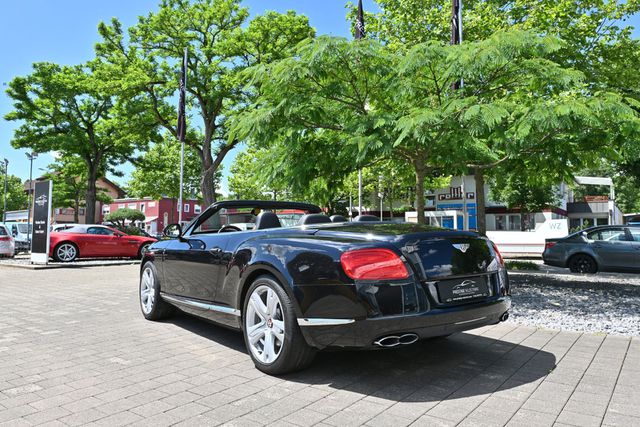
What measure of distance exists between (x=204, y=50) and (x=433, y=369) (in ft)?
74.3

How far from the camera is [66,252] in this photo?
16422 mm

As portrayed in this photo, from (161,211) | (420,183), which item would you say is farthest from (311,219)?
(161,211)

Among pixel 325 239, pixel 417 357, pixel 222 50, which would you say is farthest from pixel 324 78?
pixel 222 50

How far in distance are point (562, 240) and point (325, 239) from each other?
463 inches

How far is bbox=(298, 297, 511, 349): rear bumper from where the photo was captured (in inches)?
123

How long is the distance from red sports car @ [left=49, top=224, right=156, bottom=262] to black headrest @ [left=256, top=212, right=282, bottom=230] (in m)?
12.4

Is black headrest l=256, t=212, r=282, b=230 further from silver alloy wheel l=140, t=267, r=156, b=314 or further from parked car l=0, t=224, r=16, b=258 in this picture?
parked car l=0, t=224, r=16, b=258

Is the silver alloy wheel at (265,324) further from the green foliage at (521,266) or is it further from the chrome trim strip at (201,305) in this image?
the green foliage at (521,266)

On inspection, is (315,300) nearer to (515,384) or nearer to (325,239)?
(325,239)

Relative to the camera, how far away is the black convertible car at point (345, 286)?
125 inches

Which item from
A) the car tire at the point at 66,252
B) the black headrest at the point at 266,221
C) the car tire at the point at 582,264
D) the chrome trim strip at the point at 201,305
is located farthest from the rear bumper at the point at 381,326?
the car tire at the point at 66,252

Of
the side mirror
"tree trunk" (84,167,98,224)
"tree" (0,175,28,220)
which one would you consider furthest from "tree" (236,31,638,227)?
"tree" (0,175,28,220)

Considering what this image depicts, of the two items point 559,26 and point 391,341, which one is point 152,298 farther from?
point 559,26

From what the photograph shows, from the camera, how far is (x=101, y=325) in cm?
563
